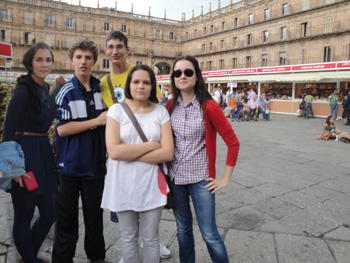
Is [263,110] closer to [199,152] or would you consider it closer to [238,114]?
[238,114]

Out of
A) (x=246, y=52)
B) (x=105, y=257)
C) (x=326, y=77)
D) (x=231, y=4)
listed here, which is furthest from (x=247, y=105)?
(x=231, y=4)

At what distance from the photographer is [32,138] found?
2062 millimetres

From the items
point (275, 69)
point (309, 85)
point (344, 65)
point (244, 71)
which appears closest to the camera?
point (344, 65)

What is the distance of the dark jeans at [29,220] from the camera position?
2.02m

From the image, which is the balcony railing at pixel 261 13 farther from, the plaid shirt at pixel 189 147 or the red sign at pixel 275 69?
the plaid shirt at pixel 189 147

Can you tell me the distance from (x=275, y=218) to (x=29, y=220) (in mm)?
2459

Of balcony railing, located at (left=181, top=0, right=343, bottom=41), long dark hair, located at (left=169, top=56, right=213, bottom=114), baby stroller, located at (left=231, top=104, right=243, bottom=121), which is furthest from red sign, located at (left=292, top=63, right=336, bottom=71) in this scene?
long dark hair, located at (left=169, top=56, right=213, bottom=114)

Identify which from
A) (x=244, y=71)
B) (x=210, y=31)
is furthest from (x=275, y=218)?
(x=210, y=31)

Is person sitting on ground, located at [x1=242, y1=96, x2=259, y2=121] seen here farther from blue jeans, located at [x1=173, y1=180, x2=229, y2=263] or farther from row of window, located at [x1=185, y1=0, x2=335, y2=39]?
row of window, located at [x1=185, y1=0, x2=335, y2=39]

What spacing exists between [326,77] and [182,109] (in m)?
18.4

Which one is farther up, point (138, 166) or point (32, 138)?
point (32, 138)

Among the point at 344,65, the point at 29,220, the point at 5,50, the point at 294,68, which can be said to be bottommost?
the point at 29,220

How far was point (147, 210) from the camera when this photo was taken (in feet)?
5.74

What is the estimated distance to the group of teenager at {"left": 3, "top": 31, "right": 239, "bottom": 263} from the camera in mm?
1751
